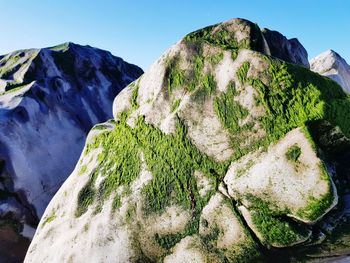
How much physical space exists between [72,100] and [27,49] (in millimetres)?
3089

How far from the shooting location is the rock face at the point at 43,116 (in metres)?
9.48

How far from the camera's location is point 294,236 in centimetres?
499

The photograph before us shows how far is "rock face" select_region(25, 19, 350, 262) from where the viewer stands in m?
5.11

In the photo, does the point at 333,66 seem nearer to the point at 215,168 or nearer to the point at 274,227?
the point at 215,168

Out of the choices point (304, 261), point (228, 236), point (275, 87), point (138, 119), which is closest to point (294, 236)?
point (304, 261)

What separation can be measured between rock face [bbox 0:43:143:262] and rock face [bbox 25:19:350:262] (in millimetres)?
2583

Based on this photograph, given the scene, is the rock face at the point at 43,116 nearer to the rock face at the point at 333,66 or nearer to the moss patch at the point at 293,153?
the moss patch at the point at 293,153

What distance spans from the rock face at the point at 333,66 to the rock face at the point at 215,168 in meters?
9.29

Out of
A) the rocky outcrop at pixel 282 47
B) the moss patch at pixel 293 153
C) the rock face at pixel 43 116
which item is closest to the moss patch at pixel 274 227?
the moss patch at pixel 293 153

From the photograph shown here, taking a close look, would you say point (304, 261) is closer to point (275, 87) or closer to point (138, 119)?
point (275, 87)

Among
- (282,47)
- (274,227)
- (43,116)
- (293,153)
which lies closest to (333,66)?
(282,47)

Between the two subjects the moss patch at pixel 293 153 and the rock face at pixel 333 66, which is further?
the rock face at pixel 333 66

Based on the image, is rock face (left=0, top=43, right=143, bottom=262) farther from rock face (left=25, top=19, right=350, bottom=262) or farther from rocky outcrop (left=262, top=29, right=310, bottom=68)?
rocky outcrop (left=262, top=29, right=310, bottom=68)

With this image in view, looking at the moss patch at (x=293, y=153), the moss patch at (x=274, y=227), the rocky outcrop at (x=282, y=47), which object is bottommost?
the moss patch at (x=274, y=227)
